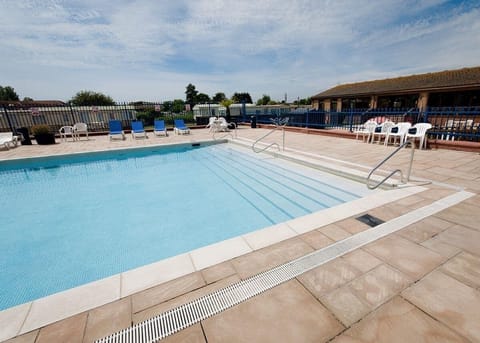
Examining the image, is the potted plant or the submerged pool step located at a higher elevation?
the potted plant

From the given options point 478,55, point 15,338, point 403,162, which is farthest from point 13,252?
point 478,55

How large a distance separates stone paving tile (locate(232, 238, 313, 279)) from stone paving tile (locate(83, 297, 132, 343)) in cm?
92

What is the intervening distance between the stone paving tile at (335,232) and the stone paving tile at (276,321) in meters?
0.94

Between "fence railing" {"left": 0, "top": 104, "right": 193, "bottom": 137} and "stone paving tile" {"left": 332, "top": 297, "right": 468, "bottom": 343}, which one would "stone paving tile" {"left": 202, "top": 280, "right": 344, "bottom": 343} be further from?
"fence railing" {"left": 0, "top": 104, "right": 193, "bottom": 137}

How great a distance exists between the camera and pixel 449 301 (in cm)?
157

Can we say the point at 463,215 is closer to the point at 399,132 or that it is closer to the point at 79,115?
the point at 399,132

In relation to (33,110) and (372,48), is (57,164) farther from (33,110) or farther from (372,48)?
(372,48)

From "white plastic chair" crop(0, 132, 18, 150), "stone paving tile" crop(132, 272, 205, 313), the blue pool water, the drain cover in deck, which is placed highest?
"white plastic chair" crop(0, 132, 18, 150)

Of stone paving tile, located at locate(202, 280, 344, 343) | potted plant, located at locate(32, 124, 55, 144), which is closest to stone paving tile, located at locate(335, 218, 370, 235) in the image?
stone paving tile, located at locate(202, 280, 344, 343)

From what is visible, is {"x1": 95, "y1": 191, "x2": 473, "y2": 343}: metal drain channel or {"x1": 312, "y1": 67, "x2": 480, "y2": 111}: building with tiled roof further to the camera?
{"x1": 312, "y1": 67, "x2": 480, "y2": 111}: building with tiled roof

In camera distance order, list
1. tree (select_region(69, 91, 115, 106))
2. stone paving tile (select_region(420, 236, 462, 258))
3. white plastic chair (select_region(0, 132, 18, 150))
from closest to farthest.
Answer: stone paving tile (select_region(420, 236, 462, 258))
white plastic chair (select_region(0, 132, 18, 150))
tree (select_region(69, 91, 115, 106))

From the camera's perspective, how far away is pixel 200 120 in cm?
1656

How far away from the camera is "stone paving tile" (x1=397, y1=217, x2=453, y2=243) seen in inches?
92.9

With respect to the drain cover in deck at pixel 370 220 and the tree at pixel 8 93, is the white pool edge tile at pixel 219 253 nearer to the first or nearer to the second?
the drain cover in deck at pixel 370 220
